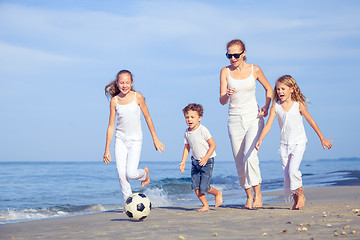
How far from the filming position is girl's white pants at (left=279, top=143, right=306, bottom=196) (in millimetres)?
6609

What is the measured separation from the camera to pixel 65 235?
5.35m

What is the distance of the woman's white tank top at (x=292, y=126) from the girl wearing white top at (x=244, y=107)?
0.32 metres

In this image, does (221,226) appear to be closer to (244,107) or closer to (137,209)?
(137,209)

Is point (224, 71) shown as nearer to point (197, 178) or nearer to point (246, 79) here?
point (246, 79)

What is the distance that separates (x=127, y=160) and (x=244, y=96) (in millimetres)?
2049

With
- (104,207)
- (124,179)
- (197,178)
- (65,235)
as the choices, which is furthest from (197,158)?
(104,207)

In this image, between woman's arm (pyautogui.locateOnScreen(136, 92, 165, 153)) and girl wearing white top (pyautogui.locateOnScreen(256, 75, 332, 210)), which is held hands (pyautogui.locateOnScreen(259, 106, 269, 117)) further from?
woman's arm (pyautogui.locateOnScreen(136, 92, 165, 153))

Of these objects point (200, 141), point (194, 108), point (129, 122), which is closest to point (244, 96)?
point (194, 108)

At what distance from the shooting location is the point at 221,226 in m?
5.44

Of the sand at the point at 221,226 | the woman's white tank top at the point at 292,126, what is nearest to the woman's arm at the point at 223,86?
the woman's white tank top at the point at 292,126

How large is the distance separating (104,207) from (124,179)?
3926 millimetres

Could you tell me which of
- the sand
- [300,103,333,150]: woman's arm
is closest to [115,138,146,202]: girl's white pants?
the sand

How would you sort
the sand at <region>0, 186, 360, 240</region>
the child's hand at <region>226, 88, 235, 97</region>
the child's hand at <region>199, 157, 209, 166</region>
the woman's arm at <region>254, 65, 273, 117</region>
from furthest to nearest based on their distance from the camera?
the woman's arm at <region>254, 65, 273, 117</region> < the child's hand at <region>199, 157, 209, 166</region> < the child's hand at <region>226, 88, 235, 97</region> < the sand at <region>0, 186, 360, 240</region>

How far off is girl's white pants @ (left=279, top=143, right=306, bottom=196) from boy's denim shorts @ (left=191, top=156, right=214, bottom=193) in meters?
1.12
